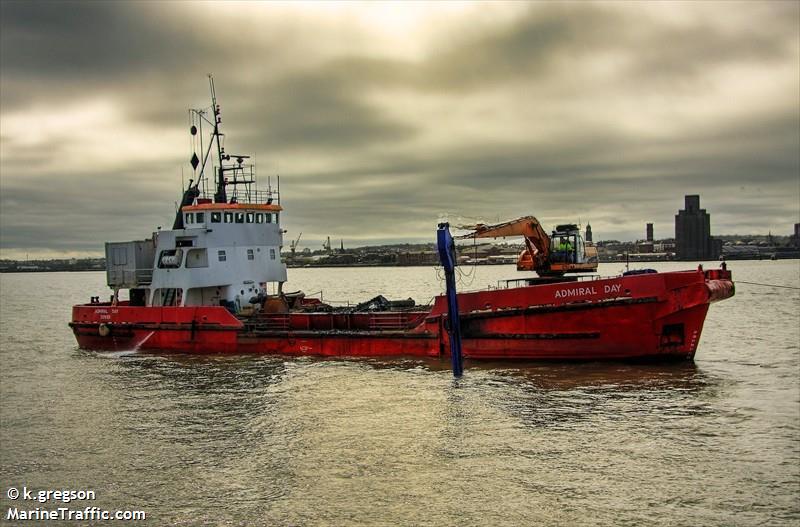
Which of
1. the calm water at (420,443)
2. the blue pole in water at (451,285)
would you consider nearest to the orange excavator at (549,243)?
the blue pole in water at (451,285)

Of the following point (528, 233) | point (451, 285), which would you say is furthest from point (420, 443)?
point (528, 233)

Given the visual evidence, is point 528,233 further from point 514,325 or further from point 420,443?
point 420,443

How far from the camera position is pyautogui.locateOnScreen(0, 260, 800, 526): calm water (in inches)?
425

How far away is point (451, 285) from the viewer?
20984 mm

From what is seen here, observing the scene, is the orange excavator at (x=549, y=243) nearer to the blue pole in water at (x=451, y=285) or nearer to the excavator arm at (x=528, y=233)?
the excavator arm at (x=528, y=233)

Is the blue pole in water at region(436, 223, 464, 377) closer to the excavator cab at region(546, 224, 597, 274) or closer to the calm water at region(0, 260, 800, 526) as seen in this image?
the calm water at region(0, 260, 800, 526)

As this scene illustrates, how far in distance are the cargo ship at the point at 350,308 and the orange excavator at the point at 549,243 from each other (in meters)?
0.04

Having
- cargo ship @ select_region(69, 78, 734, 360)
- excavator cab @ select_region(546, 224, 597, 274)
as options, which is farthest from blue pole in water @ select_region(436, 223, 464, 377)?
excavator cab @ select_region(546, 224, 597, 274)

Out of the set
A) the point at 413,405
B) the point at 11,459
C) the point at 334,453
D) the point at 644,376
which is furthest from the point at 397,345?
the point at 11,459

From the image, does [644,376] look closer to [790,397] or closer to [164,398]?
[790,397]

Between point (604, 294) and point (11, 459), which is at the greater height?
point (604, 294)

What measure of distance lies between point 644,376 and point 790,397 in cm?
361

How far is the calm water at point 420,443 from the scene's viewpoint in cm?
1079

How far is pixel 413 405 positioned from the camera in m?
17.3
